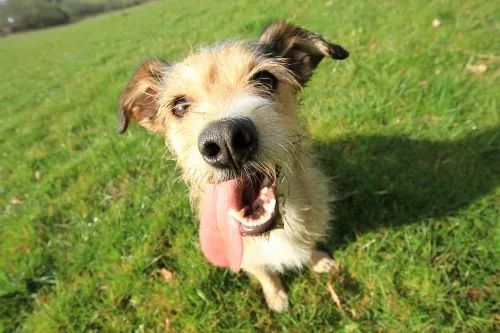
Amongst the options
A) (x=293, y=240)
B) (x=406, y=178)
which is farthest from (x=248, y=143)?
(x=406, y=178)

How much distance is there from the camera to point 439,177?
3.56 meters

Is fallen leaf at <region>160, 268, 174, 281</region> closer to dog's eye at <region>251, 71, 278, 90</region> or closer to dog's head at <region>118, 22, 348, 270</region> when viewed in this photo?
dog's head at <region>118, 22, 348, 270</region>

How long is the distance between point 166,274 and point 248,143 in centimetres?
194

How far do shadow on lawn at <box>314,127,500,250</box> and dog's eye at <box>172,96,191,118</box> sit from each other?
71.8 inches

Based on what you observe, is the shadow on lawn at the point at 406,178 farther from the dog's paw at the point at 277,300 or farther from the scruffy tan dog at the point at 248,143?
the dog's paw at the point at 277,300

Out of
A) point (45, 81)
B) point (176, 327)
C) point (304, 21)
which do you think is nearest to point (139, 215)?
point (176, 327)

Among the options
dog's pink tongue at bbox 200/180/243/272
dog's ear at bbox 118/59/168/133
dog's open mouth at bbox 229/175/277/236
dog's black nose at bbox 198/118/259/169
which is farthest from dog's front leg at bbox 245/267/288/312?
dog's ear at bbox 118/59/168/133

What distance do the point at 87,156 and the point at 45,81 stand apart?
34.1 ft

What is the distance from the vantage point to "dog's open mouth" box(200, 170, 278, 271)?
8.18ft

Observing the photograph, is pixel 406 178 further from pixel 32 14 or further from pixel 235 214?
pixel 32 14

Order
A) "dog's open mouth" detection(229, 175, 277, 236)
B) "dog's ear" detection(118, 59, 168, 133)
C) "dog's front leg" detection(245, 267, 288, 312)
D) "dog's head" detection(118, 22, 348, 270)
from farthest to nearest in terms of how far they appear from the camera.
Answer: "dog's ear" detection(118, 59, 168, 133)
"dog's front leg" detection(245, 267, 288, 312)
"dog's open mouth" detection(229, 175, 277, 236)
"dog's head" detection(118, 22, 348, 270)

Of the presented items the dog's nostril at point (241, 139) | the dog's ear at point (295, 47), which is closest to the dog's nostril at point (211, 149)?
the dog's nostril at point (241, 139)

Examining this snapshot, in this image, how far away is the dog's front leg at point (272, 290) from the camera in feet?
9.94

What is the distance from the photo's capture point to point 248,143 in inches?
85.8
